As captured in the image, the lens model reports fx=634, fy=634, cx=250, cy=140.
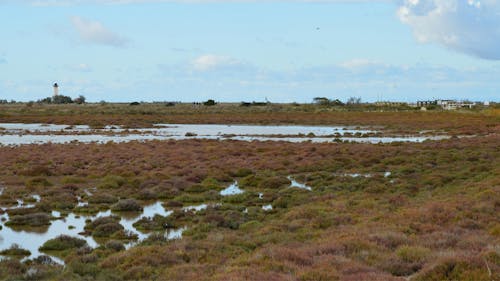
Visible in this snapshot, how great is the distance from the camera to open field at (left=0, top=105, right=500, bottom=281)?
13.6 metres

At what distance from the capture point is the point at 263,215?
22656 mm

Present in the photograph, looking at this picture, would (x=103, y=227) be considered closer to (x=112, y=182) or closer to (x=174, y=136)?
(x=112, y=182)

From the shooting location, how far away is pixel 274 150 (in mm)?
51656

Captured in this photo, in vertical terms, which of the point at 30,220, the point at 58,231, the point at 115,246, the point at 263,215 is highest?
the point at 115,246

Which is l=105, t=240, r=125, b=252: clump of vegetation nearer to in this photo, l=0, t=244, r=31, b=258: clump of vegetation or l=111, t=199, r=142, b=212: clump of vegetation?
l=0, t=244, r=31, b=258: clump of vegetation

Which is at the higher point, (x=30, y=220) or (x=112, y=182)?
(x=112, y=182)

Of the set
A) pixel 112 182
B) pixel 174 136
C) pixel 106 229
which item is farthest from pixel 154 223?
pixel 174 136

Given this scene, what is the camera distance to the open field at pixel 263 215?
1364 cm

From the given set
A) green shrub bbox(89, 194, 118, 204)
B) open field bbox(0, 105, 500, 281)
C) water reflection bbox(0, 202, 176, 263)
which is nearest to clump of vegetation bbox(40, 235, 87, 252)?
open field bbox(0, 105, 500, 281)

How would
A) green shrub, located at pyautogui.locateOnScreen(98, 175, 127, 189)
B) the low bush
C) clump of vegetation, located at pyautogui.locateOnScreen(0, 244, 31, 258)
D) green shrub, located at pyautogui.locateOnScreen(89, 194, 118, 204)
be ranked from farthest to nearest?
1. green shrub, located at pyautogui.locateOnScreen(98, 175, 127, 189)
2. green shrub, located at pyautogui.locateOnScreen(89, 194, 118, 204)
3. the low bush
4. clump of vegetation, located at pyautogui.locateOnScreen(0, 244, 31, 258)

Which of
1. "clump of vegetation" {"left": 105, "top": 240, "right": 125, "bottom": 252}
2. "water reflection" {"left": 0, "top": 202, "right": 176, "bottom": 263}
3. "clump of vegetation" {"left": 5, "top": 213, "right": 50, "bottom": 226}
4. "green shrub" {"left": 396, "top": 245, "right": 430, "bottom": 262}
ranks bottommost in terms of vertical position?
"water reflection" {"left": 0, "top": 202, "right": 176, "bottom": 263}

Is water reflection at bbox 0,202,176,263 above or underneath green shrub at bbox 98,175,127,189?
underneath

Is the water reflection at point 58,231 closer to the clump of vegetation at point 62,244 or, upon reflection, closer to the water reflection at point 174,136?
the clump of vegetation at point 62,244

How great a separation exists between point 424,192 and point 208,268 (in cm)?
1602
